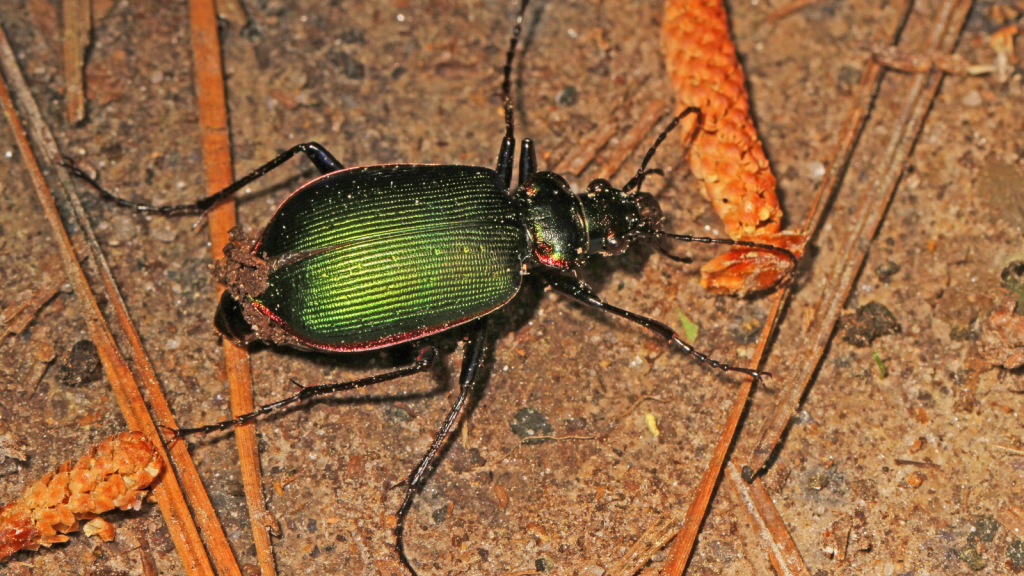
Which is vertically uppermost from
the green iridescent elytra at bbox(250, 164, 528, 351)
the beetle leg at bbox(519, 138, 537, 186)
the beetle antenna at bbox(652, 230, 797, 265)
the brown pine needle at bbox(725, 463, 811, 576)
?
the beetle leg at bbox(519, 138, 537, 186)

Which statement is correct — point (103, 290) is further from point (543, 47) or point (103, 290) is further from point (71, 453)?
point (543, 47)

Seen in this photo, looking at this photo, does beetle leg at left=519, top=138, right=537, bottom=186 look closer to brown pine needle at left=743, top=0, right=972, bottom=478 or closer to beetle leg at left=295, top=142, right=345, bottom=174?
beetle leg at left=295, top=142, right=345, bottom=174

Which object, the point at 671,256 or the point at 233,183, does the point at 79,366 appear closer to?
the point at 233,183

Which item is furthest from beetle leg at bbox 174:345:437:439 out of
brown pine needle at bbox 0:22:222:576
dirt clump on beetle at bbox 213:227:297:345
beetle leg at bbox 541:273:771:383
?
beetle leg at bbox 541:273:771:383

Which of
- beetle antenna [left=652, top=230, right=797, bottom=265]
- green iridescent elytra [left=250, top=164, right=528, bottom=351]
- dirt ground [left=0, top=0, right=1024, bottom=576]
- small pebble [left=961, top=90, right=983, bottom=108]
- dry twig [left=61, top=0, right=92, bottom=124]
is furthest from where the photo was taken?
small pebble [left=961, top=90, right=983, bottom=108]

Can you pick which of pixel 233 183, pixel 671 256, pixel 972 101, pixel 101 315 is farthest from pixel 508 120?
pixel 972 101

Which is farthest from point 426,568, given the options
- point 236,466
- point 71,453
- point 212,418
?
point 71,453

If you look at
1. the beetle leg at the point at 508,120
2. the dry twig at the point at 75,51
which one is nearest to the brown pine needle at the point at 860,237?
the beetle leg at the point at 508,120
